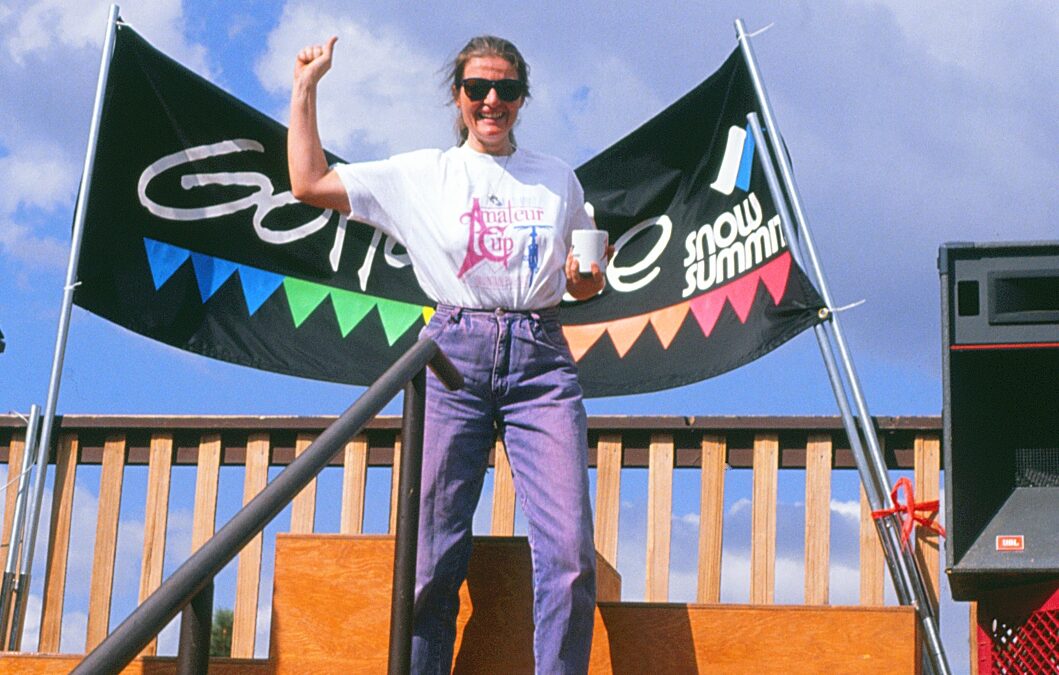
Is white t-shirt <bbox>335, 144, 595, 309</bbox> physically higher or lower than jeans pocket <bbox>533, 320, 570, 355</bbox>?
higher

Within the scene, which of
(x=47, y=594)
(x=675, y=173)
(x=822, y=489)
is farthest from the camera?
(x=675, y=173)

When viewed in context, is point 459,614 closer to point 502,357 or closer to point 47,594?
point 502,357

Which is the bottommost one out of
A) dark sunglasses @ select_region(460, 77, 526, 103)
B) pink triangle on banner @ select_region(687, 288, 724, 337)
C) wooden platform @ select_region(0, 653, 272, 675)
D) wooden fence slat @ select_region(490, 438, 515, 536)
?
wooden platform @ select_region(0, 653, 272, 675)

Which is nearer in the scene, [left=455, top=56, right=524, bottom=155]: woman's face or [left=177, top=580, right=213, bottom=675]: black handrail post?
[left=177, top=580, right=213, bottom=675]: black handrail post

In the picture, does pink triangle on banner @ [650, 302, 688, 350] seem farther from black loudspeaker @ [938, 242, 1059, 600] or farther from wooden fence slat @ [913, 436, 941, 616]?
black loudspeaker @ [938, 242, 1059, 600]

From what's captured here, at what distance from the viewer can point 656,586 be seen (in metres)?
5.16

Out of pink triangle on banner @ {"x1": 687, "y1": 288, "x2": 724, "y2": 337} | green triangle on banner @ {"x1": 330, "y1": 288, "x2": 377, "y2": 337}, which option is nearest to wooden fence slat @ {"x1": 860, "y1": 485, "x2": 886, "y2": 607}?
pink triangle on banner @ {"x1": 687, "y1": 288, "x2": 724, "y2": 337}

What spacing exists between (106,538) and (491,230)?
9.85ft

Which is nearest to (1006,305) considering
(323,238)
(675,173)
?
(675,173)

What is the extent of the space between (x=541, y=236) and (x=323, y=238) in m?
3.21

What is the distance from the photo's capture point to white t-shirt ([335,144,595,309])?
3.33m

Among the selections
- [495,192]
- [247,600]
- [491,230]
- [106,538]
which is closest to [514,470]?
[491,230]

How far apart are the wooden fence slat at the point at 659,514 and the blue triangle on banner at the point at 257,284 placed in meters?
1.93

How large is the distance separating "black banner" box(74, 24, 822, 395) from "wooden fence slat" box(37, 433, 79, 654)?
0.61m
